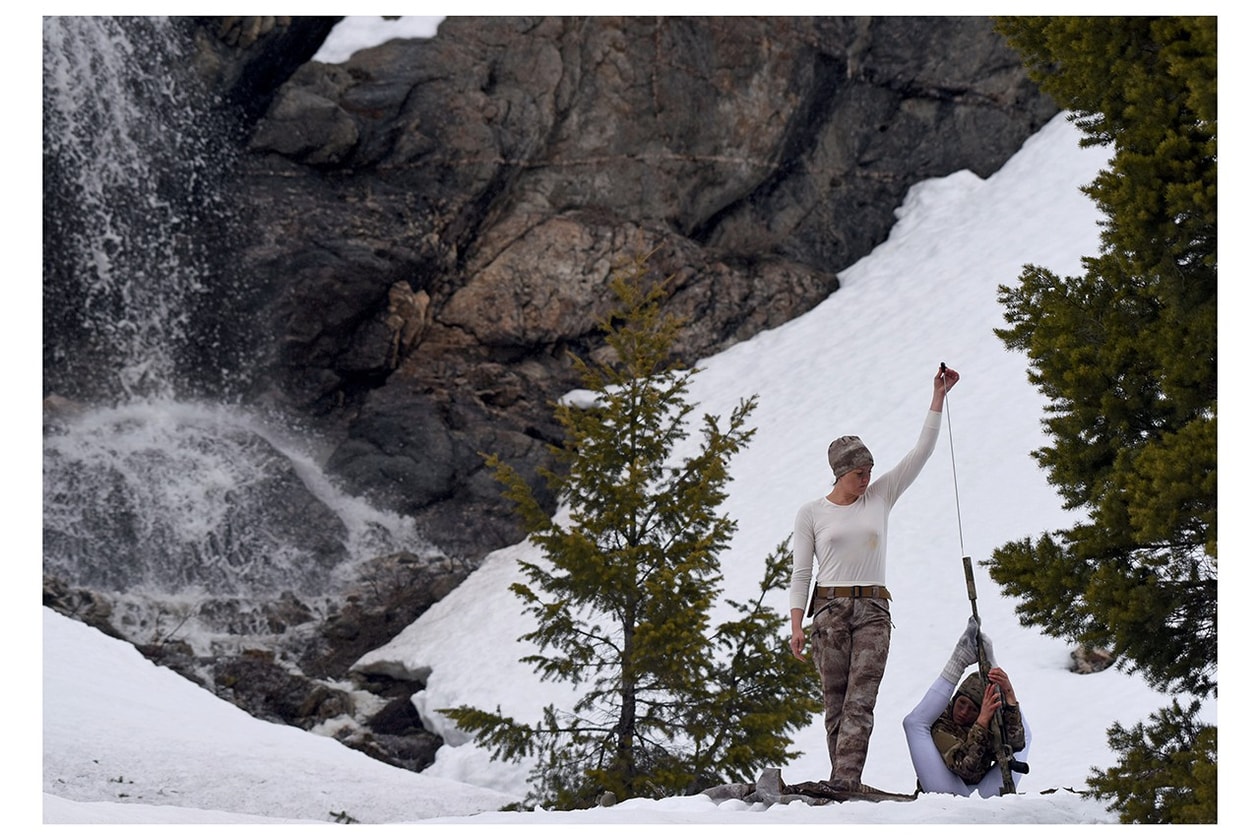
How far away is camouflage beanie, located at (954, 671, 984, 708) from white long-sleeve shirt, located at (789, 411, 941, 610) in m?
0.74

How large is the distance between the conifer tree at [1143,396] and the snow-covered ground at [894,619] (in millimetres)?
928

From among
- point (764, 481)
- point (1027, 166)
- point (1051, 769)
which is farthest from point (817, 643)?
point (1027, 166)

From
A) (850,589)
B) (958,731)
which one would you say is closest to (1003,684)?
(958,731)

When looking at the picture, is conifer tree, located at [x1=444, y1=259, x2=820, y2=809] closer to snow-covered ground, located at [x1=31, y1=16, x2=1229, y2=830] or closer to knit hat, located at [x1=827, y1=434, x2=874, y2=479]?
snow-covered ground, located at [x1=31, y1=16, x2=1229, y2=830]

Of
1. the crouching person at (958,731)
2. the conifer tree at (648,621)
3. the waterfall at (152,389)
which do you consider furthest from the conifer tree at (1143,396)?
the waterfall at (152,389)

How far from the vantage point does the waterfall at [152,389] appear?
70.4ft

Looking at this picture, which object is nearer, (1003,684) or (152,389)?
(1003,684)

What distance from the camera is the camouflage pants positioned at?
718 centimetres

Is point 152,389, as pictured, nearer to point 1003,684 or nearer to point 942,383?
point 942,383

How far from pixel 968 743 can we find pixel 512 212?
1972cm

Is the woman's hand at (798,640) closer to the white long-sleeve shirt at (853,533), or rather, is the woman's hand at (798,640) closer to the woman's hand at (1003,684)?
the white long-sleeve shirt at (853,533)

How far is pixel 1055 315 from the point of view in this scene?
691 centimetres

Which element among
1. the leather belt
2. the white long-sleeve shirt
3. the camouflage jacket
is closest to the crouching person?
the camouflage jacket

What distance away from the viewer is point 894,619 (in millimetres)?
16109
